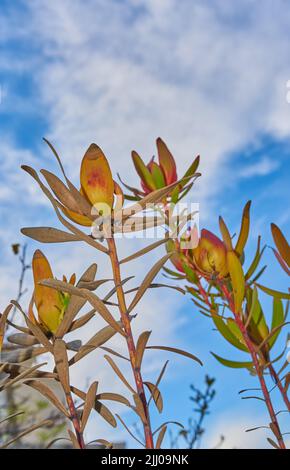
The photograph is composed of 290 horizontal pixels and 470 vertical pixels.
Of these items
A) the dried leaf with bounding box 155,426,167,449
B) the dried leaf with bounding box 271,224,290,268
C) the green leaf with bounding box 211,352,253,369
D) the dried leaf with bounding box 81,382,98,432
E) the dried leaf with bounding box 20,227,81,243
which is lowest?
the dried leaf with bounding box 155,426,167,449

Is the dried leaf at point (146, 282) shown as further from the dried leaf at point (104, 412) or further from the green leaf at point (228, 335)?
the green leaf at point (228, 335)

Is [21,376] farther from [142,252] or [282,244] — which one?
[282,244]

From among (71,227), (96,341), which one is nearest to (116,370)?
(96,341)

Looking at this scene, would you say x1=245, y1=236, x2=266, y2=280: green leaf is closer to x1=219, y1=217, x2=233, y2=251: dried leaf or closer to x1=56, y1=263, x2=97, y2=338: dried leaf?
x1=219, y1=217, x2=233, y2=251: dried leaf

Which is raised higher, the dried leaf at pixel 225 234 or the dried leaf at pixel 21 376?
the dried leaf at pixel 225 234

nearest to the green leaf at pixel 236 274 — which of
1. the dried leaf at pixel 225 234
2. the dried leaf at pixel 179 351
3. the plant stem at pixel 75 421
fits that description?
the dried leaf at pixel 225 234

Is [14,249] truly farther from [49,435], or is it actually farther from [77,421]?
[77,421]

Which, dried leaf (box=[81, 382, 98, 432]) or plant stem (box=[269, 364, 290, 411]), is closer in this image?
dried leaf (box=[81, 382, 98, 432])

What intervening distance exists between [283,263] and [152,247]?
7.0 inches

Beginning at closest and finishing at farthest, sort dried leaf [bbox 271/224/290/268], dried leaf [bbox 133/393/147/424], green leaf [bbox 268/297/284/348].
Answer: dried leaf [bbox 133/393/147/424], dried leaf [bbox 271/224/290/268], green leaf [bbox 268/297/284/348]

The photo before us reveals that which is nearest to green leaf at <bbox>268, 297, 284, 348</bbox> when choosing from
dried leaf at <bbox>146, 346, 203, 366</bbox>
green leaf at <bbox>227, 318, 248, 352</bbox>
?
green leaf at <bbox>227, 318, 248, 352</bbox>

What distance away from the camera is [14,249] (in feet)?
9.32

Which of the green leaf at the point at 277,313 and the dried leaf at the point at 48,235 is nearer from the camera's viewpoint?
the dried leaf at the point at 48,235

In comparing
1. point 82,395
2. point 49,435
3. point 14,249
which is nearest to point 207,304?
point 82,395
